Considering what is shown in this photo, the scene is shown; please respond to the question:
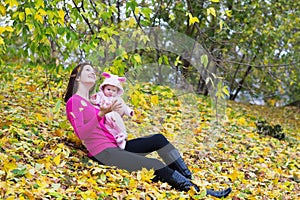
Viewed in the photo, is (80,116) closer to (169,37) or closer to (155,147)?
(155,147)

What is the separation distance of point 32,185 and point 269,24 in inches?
219

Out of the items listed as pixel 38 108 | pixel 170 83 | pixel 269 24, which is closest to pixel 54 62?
pixel 38 108

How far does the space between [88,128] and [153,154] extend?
67cm

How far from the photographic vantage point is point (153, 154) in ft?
12.5

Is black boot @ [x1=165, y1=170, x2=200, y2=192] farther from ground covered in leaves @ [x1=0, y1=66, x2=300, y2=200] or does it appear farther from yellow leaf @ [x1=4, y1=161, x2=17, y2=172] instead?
yellow leaf @ [x1=4, y1=161, x2=17, y2=172]

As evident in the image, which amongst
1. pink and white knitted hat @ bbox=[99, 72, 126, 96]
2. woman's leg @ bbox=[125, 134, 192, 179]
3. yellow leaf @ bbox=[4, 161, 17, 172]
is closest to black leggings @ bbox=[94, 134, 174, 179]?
woman's leg @ bbox=[125, 134, 192, 179]

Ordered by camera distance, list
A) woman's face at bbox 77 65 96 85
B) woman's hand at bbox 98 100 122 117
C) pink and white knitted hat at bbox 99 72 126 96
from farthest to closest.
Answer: woman's face at bbox 77 65 96 85, pink and white knitted hat at bbox 99 72 126 96, woman's hand at bbox 98 100 122 117

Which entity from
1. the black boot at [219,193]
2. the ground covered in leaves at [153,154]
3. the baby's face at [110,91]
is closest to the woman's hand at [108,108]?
the baby's face at [110,91]

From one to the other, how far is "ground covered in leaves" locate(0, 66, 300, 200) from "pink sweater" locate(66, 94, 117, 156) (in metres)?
0.14

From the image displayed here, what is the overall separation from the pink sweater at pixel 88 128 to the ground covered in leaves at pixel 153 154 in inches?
5.7

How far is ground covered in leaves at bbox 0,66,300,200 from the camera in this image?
9.92 ft

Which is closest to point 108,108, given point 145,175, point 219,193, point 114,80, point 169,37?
point 114,80

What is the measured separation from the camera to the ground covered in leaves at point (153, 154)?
3023mm

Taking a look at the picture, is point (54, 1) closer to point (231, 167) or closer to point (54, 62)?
point (54, 62)
